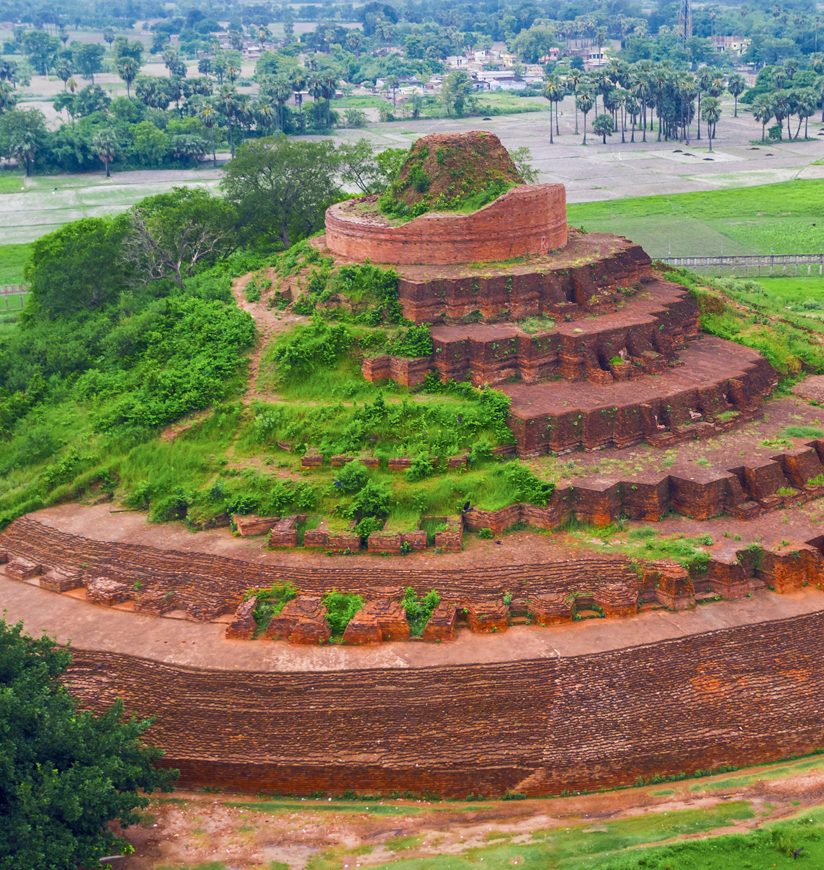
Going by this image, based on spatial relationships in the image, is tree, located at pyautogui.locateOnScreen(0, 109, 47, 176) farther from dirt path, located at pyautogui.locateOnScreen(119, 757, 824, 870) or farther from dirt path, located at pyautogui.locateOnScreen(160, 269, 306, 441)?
dirt path, located at pyautogui.locateOnScreen(119, 757, 824, 870)

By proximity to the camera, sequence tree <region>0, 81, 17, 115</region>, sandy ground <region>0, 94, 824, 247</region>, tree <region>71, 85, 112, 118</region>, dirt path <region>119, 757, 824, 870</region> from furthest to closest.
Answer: tree <region>71, 85, 112, 118</region>, tree <region>0, 81, 17, 115</region>, sandy ground <region>0, 94, 824, 247</region>, dirt path <region>119, 757, 824, 870</region>

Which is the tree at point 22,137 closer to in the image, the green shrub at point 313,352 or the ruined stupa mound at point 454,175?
the ruined stupa mound at point 454,175

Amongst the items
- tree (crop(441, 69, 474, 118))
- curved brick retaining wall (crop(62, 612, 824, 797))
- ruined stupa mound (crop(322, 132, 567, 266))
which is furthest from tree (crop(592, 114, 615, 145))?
curved brick retaining wall (crop(62, 612, 824, 797))

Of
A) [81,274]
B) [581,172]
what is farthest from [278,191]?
[581,172]

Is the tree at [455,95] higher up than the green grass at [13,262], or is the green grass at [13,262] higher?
the tree at [455,95]

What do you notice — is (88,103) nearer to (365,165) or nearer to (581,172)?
(581,172)

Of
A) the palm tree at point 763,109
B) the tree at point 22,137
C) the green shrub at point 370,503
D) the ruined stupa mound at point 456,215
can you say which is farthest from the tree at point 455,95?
the green shrub at point 370,503

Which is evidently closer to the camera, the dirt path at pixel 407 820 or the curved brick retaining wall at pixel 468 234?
the dirt path at pixel 407 820
